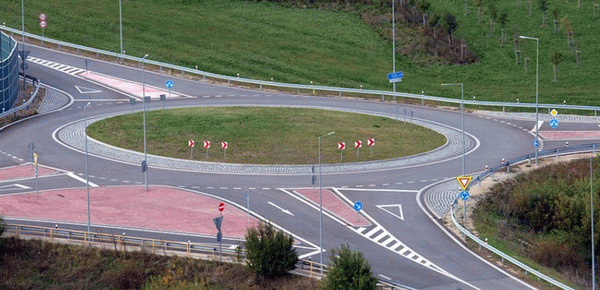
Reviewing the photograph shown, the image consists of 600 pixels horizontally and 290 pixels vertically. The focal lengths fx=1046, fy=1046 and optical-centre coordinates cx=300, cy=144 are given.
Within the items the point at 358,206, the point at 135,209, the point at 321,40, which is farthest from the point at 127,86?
the point at 358,206

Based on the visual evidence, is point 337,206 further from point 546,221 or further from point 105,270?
point 105,270

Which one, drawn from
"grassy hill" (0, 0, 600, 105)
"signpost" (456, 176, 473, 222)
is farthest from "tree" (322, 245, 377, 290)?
"grassy hill" (0, 0, 600, 105)

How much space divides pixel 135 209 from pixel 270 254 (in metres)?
13.9

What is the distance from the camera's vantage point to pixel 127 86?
10031 centimetres

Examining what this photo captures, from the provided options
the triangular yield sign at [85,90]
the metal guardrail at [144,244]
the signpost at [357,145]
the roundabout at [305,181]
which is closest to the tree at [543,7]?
the roundabout at [305,181]

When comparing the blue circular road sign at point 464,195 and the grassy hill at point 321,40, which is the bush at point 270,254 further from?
the grassy hill at point 321,40

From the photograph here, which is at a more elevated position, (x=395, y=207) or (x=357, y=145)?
(x=357, y=145)

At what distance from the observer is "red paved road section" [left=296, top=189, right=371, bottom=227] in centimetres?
6103

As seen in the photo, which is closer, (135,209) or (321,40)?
(135,209)

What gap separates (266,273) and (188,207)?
39.4 feet

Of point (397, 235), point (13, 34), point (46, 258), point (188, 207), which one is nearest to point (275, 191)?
point (188, 207)

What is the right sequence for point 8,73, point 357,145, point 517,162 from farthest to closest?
point 8,73 < point 357,145 < point 517,162

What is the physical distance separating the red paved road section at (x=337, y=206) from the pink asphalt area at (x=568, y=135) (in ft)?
80.2

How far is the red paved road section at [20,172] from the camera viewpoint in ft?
233
